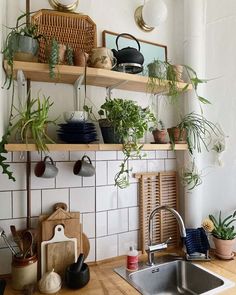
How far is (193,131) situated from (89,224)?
0.77 metres

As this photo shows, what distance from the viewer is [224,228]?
1.41 m

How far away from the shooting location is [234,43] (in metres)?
1.42

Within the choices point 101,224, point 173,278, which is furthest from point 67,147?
point 173,278

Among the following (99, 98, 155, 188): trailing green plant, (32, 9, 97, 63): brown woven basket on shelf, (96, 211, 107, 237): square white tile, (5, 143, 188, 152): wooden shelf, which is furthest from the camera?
(96, 211, 107, 237): square white tile

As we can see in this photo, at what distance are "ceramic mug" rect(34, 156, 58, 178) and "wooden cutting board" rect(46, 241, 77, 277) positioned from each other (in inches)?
12.7

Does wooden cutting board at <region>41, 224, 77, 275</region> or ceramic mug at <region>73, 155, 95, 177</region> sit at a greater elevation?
ceramic mug at <region>73, 155, 95, 177</region>

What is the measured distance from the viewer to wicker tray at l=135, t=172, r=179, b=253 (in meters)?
1.48

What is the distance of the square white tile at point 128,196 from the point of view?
1.44 metres

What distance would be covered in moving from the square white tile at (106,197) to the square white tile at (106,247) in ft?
0.54

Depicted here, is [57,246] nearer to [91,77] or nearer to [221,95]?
[91,77]

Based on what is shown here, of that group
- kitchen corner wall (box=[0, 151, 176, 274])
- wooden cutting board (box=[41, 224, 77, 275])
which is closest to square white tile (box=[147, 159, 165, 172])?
kitchen corner wall (box=[0, 151, 176, 274])

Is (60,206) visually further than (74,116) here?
Yes

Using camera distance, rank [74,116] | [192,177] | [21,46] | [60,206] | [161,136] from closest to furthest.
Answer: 1. [21,46]
2. [74,116]
3. [60,206]
4. [161,136]
5. [192,177]

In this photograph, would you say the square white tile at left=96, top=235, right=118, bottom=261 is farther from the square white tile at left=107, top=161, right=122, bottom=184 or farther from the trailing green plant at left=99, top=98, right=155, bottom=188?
the trailing green plant at left=99, top=98, right=155, bottom=188
